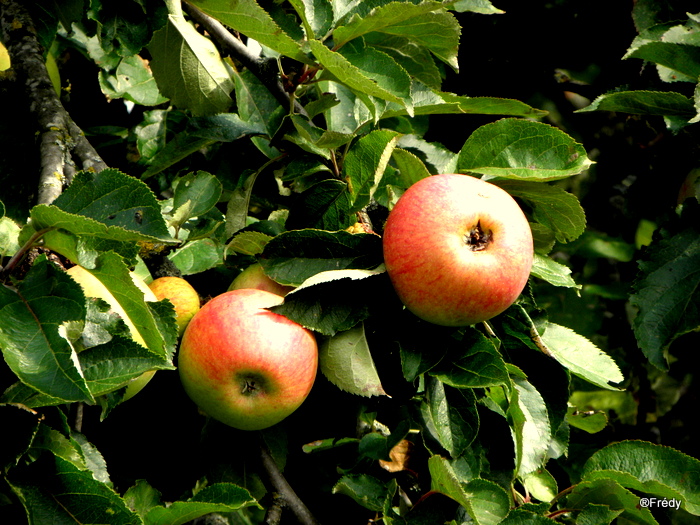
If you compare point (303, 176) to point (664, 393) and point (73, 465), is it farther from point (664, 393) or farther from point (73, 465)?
point (664, 393)

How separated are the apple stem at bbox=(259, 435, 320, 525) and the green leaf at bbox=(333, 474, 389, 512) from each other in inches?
2.7

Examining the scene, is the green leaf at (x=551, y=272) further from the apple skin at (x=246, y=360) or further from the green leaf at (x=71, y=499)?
the green leaf at (x=71, y=499)

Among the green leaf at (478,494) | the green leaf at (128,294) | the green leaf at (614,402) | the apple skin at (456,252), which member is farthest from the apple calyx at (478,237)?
the green leaf at (614,402)

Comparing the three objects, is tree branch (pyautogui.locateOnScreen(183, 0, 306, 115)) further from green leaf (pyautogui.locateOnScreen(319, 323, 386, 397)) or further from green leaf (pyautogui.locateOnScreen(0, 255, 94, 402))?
green leaf (pyautogui.locateOnScreen(0, 255, 94, 402))

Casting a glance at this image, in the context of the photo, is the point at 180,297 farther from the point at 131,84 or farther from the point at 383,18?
the point at 131,84

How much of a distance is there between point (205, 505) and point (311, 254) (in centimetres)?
37

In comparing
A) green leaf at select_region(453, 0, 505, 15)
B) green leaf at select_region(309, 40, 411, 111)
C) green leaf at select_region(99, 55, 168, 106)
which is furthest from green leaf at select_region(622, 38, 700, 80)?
green leaf at select_region(99, 55, 168, 106)

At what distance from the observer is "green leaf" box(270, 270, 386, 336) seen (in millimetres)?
1002

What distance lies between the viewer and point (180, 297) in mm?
1115

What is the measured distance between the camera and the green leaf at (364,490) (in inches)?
44.0

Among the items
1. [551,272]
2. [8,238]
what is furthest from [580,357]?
[8,238]

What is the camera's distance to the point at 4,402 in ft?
2.77

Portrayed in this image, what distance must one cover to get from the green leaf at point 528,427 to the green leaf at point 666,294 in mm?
439

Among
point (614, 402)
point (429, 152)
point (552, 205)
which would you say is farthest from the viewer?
point (614, 402)
